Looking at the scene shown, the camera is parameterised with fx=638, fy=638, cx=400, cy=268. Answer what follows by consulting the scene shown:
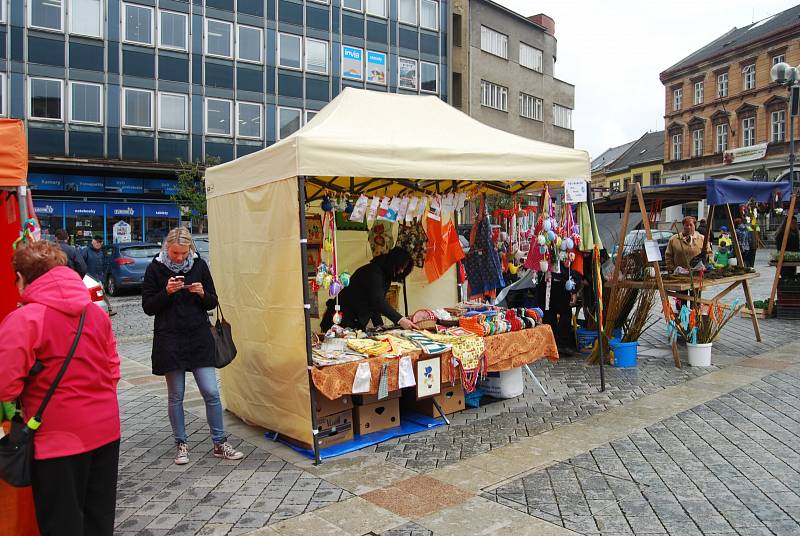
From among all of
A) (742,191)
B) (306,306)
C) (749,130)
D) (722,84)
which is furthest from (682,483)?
(722,84)

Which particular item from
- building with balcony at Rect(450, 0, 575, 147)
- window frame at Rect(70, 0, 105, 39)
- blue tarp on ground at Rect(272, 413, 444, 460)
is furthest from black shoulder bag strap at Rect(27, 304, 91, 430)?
building with balcony at Rect(450, 0, 575, 147)

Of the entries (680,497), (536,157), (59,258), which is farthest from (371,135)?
(680,497)

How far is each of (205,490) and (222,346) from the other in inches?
41.9

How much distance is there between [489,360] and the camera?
6.07 metres

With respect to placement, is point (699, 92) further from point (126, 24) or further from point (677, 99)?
point (126, 24)

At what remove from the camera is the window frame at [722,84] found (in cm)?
4350

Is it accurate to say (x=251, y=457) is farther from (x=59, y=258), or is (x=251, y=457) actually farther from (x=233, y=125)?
(x=233, y=125)

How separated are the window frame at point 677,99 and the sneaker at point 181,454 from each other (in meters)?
50.2

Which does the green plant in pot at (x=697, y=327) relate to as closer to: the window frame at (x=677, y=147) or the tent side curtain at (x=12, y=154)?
the tent side curtain at (x=12, y=154)

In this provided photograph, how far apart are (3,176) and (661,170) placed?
54.0 meters

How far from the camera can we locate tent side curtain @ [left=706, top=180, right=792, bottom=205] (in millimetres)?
8445

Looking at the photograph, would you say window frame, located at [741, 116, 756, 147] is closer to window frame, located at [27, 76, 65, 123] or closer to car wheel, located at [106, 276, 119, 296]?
window frame, located at [27, 76, 65, 123]

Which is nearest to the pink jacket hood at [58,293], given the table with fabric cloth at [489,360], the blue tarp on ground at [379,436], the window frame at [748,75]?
the table with fabric cloth at [489,360]

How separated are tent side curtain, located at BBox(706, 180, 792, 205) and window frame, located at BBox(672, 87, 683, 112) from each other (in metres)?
41.7
